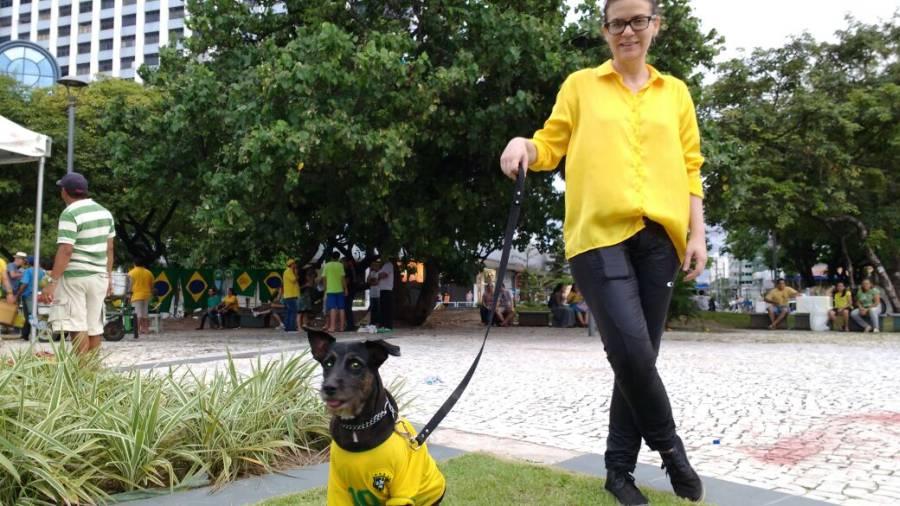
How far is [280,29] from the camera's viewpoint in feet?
50.5

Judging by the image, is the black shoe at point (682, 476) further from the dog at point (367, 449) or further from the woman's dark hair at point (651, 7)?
the woman's dark hair at point (651, 7)

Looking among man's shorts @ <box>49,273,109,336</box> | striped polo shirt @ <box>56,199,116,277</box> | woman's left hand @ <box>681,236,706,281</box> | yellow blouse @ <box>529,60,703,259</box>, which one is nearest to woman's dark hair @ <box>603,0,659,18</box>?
yellow blouse @ <box>529,60,703,259</box>

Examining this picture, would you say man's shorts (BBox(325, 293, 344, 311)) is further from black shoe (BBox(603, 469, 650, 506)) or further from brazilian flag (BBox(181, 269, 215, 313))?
black shoe (BBox(603, 469, 650, 506))

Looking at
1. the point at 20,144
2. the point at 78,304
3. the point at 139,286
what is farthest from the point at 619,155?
the point at 139,286

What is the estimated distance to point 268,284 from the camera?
74.8 ft

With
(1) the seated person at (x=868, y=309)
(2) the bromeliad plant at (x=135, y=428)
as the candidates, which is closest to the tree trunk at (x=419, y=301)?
(1) the seated person at (x=868, y=309)

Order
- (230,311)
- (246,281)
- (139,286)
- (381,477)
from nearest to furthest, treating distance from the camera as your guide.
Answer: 1. (381,477)
2. (139,286)
3. (230,311)
4. (246,281)

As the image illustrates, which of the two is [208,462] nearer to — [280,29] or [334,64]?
[334,64]

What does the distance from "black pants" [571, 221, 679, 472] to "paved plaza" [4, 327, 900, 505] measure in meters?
1.09

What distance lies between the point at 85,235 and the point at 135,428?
3.26 m

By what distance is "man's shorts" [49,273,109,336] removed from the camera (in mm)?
6062

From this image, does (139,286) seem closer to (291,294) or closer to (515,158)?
(291,294)

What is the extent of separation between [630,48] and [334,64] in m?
9.57

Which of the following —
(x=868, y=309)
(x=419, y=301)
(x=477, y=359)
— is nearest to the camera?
(x=477, y=359)
